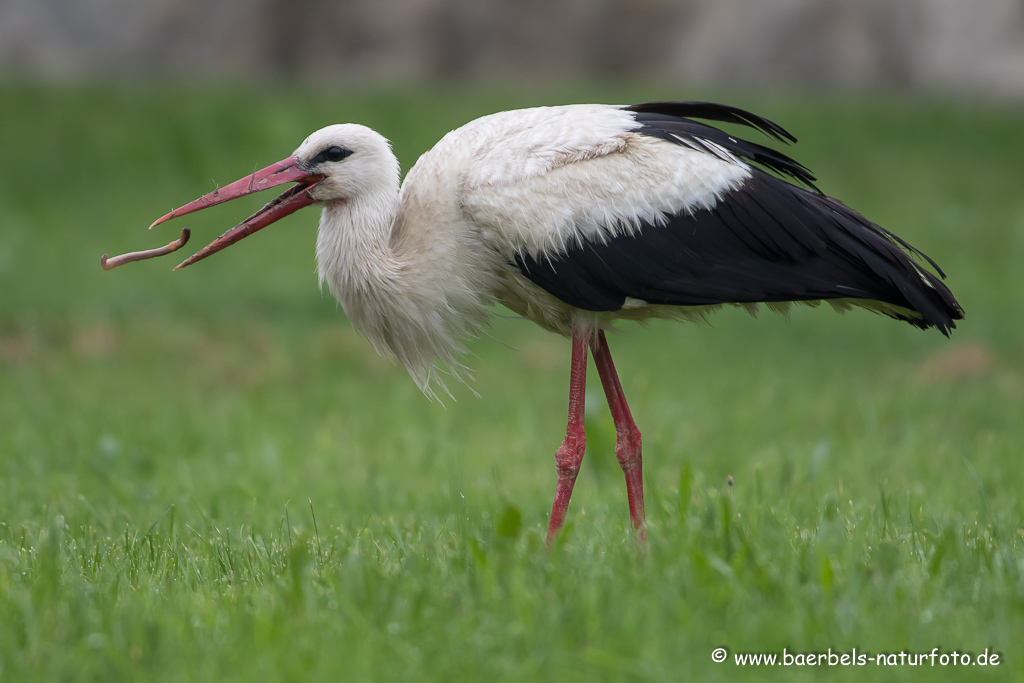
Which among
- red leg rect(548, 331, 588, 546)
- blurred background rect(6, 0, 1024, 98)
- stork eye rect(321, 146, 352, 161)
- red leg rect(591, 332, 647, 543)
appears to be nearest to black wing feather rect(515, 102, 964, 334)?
Answer: red leg rect(548, 331, 588, 546)

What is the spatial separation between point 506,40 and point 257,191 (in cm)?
1965

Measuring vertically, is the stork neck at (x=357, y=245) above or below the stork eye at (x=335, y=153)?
below

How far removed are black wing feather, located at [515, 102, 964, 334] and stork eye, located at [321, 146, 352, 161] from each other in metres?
0.81

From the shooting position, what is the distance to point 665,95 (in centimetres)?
1495

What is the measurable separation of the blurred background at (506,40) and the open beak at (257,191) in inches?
669

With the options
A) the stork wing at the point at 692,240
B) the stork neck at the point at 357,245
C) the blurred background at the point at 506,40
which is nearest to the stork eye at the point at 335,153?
the stork neck at the point at 357,245

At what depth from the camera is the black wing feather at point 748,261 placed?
12.4 ft

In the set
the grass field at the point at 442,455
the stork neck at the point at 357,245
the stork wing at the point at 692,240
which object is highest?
the stork wing at the point at 692,240

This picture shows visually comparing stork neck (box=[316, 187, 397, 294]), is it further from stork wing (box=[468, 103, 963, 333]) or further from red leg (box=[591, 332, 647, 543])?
red leg (box=[591, 332, 647, 543])

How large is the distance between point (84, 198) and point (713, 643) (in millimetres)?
11144

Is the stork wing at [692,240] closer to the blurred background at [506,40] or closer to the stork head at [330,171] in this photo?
the stork head at [330,171]

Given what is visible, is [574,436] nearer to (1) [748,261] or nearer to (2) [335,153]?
(1) [748,261]

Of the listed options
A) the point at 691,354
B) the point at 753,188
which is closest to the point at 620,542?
the point at 753,188

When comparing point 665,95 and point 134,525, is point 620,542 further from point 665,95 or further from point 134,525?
point 665,95
